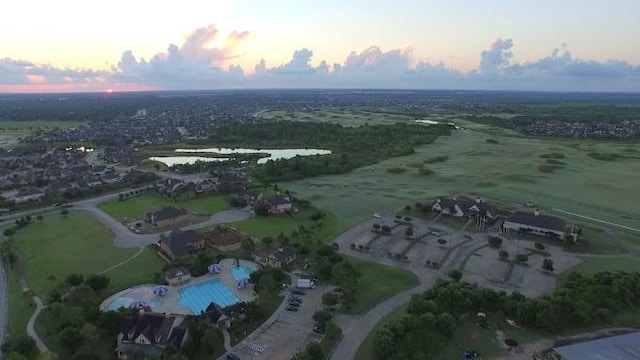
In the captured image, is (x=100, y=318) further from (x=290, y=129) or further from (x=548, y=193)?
(x=290, y=129)

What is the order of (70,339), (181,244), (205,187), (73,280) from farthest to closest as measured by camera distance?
(205,187) → (181,244) → (73,280) → (70,339)

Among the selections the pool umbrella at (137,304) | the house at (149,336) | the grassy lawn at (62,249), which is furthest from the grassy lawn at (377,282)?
the grassy lawn at (62,249)

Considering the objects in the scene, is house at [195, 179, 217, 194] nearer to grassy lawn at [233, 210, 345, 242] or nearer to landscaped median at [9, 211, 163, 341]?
grassy lawn at [233, 210, 345, 242]

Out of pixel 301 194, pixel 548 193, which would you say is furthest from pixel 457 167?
pixel 301 194

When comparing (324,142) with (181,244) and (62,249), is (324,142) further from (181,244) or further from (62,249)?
(62,249)

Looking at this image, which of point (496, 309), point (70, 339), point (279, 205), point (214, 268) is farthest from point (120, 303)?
point (496, 309)
